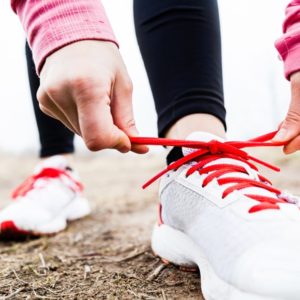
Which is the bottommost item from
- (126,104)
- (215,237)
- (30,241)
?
(30,241)

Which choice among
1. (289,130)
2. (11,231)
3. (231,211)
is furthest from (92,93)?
(11,231)

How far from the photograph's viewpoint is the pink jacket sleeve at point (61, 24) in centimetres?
66

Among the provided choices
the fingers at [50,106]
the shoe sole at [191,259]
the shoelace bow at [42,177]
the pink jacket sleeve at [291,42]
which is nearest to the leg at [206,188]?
the shoe sole at [191,259]

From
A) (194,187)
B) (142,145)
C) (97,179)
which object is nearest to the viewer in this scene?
(142,145)

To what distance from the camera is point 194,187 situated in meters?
0.87

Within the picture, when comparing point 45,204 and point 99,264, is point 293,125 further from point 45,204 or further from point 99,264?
point 45,204

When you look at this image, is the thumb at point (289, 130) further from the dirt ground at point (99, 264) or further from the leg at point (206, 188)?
the dirt ground at point (99, 264)

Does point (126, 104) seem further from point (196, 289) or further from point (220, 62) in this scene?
point (220, 62)

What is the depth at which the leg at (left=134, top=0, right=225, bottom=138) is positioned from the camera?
3.28 feet

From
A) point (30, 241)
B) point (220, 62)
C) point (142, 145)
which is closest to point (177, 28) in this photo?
point (220, 62)

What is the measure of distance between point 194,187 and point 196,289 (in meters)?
0.20

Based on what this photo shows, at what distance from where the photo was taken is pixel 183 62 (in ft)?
3.48

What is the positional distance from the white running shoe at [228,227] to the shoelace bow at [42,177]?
0.70 meters

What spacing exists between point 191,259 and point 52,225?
74 cm
